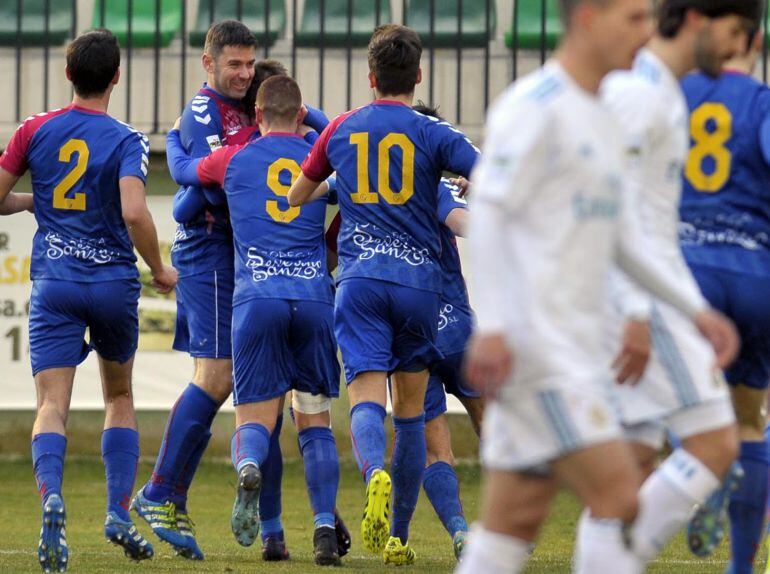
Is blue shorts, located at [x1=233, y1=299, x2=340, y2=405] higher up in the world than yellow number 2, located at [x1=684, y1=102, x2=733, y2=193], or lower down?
lower down

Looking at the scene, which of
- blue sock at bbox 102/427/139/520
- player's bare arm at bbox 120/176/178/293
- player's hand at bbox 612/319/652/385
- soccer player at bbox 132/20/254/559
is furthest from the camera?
soccer player at bbox 132/20/254/559

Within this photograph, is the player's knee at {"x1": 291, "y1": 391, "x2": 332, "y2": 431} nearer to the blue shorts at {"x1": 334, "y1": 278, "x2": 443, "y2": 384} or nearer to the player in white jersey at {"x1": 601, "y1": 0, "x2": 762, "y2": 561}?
the blue shorts at {"x1": 334, "y1": 278, "x2": 443, "y2": 384}

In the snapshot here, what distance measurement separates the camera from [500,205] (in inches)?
139

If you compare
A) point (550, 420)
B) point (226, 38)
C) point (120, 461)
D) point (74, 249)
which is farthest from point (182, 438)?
point (550, 420)

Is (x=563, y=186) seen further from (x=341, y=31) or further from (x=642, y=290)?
(x=341, y=31)

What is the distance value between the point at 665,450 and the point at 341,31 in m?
3.73

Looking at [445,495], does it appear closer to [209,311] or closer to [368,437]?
[368,437]

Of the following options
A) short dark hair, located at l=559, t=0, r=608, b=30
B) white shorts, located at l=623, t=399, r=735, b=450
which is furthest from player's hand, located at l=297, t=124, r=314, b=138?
short dark hair, located at l=559, t=0, r=608, b=30

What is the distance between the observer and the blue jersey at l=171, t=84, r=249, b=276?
24.4 feet

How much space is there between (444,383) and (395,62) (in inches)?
62.7

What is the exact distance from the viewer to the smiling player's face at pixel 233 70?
294 inches

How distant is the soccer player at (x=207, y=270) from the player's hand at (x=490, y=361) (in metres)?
3.99

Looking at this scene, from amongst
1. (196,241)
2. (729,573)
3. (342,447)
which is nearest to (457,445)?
(342,447)

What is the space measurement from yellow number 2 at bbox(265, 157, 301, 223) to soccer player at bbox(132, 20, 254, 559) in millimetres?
435
